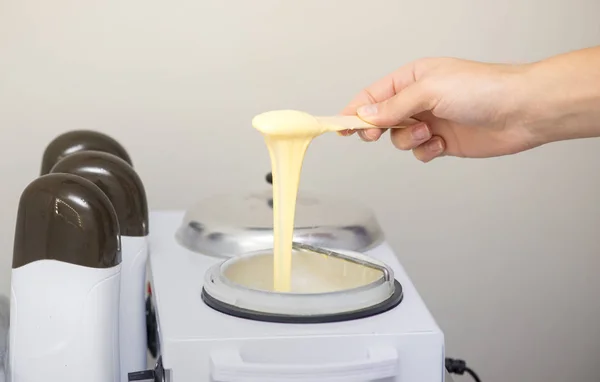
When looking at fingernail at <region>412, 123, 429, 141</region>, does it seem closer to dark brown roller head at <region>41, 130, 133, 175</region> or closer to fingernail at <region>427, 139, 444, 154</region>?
fingernail at <region>427, 139, 444, 154</region>

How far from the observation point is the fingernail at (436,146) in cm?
123

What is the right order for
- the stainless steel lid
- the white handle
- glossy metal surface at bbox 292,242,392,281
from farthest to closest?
the stainless steel lid
glossy metal surface at bbox 292,242,392,281
the white handle

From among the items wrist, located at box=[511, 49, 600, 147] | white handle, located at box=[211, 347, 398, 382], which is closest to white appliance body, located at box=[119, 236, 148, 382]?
white handle, located at box=[211, 347, 398, 382]

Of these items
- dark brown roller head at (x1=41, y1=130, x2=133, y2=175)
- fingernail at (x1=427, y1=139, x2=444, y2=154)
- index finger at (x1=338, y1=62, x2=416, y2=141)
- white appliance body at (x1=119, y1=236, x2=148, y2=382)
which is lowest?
white appliance body at (x1=119, y1=236, x2=148, y2=382)

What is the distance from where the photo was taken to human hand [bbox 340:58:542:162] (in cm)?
101

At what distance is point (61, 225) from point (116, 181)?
0.20 meters

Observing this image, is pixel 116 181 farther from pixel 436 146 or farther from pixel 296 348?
pixel 436 146

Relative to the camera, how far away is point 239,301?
915 mm

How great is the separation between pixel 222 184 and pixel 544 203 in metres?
0.65

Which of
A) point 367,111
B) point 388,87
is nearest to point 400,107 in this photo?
point 367,111

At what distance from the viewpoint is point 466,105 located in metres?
1.02

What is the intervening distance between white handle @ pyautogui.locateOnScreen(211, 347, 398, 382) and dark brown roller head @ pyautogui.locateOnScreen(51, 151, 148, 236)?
272mm

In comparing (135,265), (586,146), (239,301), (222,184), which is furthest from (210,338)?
(586,146)

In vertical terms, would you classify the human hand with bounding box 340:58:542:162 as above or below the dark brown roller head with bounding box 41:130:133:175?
above
